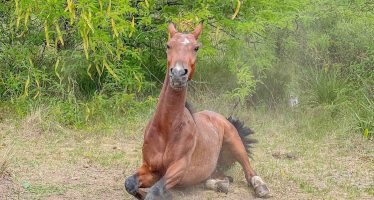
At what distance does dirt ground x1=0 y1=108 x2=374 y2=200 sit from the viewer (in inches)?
265

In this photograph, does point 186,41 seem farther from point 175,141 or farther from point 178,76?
point 175,141

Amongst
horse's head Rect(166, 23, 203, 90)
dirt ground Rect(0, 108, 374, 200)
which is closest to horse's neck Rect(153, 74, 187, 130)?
horse's head Rect(166, 23, 203, 90)

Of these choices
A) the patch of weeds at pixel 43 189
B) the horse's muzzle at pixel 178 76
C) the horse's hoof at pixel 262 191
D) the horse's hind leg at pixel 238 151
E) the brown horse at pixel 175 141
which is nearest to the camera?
the horse's muzzle at pixel 178 76

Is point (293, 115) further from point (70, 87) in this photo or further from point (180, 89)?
point (180, 89)

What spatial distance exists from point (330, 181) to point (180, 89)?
238cm

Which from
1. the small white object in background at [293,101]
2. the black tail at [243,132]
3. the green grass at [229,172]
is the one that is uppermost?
the black tail at [243,132]

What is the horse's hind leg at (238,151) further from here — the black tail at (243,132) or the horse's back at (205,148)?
the black tail at (243,132)

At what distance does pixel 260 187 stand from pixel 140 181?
1.25 metres

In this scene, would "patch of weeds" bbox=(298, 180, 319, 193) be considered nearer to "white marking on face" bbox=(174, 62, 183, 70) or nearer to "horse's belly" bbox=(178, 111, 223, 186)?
"horse's belly" bbox=(178, 111, 223, 186)

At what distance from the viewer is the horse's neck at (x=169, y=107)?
6.06m

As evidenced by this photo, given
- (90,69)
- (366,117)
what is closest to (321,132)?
(366,117)

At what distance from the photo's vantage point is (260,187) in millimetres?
6750

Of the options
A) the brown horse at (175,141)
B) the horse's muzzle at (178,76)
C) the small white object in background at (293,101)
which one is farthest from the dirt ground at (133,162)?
the horse's muzzle at (178,76)

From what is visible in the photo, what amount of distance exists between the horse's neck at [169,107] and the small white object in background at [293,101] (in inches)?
193
